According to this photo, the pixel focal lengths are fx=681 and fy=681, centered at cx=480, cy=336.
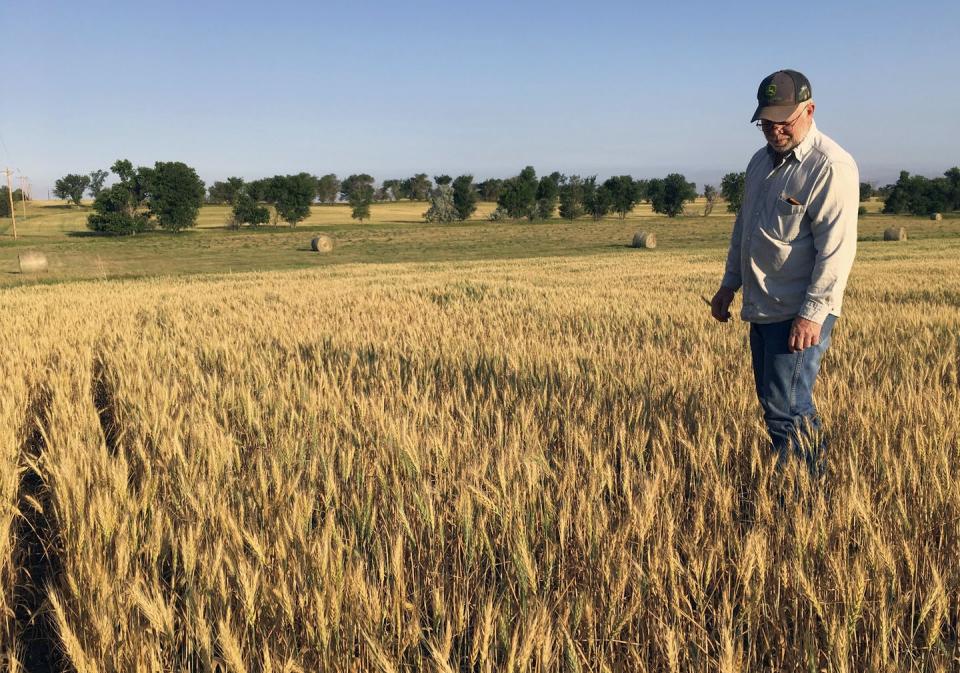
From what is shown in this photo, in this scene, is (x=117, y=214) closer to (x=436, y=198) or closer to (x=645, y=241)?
(x=436, y=198)

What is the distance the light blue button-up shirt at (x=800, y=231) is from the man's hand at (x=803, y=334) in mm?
31

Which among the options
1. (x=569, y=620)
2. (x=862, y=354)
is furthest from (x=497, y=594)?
(x=862, y=354)

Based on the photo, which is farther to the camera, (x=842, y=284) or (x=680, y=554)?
(x=842, y=284)

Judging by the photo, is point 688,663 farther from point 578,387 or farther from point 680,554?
point 578,387

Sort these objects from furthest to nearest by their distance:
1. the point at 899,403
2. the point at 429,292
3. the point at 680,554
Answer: the point at 429,292, the point at 899,403, the point at 680,554

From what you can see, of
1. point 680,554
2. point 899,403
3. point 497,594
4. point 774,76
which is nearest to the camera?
point 497,594

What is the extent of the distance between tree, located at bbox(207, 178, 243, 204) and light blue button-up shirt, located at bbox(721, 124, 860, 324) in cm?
11782

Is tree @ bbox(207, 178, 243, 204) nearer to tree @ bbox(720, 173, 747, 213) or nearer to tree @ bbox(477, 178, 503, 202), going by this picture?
tree @ bbox(477, 178, 503, 202)

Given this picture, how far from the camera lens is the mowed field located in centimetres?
188

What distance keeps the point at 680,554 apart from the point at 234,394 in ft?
10.7

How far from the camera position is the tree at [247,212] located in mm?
73875

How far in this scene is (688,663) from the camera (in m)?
1.93

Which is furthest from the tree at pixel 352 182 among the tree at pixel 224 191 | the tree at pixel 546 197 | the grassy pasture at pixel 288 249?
the grassy pasture at pixel 288 249

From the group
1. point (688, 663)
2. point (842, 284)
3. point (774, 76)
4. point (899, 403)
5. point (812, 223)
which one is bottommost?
point (688, 663)
